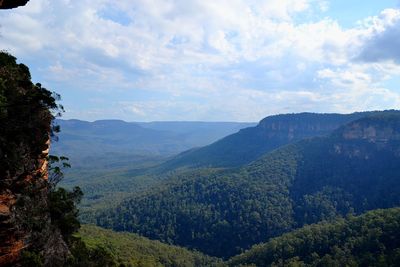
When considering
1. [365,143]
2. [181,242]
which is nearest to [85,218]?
[181,242]

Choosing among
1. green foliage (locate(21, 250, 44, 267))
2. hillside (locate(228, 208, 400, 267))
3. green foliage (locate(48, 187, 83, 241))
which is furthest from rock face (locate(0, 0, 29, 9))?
hillside (locate(228, 208, 400, 267))

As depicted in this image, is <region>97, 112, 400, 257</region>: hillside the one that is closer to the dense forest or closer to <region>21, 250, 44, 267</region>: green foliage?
the dense forest

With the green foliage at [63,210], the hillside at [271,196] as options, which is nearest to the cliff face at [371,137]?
the hillside at [271,196]

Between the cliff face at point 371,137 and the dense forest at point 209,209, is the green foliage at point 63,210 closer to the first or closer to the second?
the dense forest at point 209,209

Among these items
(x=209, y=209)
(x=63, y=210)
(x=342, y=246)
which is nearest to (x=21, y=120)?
(x=63, y=210)

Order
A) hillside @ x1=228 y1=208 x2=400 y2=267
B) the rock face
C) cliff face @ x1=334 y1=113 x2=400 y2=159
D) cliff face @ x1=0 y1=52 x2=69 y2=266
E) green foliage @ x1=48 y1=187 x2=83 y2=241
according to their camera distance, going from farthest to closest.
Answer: cliff face @ x1=334 y1=113 x2=400 y2=159
hillside @ x1=228 y1=208 x2=400 y2=267
green foliage @ x1=48 y1=187 x2=83 y2=241
the rock face
cliff face @ x1=0 y1=52 x2=69 y2=266
